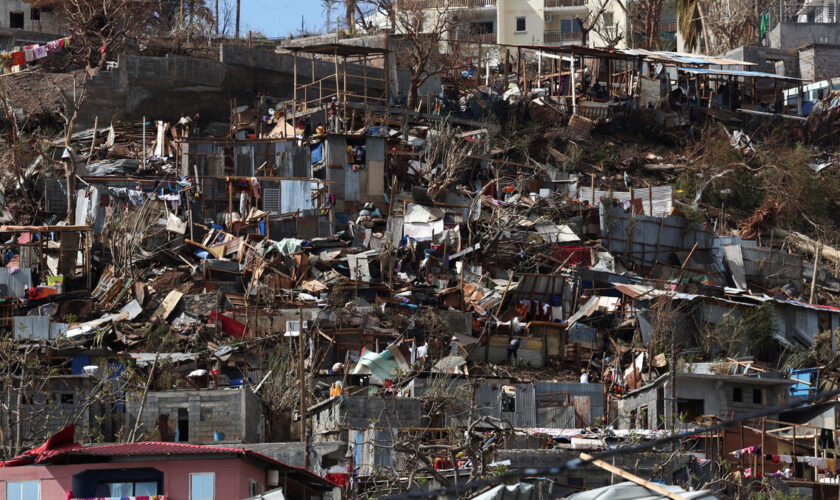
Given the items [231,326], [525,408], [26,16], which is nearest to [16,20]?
[26,16]

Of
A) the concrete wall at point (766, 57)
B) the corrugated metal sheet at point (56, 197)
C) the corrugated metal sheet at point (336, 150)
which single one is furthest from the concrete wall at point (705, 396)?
the concrete wall at point (766, 57)

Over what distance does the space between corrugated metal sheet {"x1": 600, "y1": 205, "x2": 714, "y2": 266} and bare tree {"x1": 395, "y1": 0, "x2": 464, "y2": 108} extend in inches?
327

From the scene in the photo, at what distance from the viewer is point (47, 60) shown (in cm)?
4288

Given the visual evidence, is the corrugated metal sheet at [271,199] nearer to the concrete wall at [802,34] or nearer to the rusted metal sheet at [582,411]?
the rusted metal sheet at [582,411]

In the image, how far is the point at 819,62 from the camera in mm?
49312

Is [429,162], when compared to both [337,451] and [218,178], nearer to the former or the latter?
[218,178]

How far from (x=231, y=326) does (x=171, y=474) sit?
40.5 ft

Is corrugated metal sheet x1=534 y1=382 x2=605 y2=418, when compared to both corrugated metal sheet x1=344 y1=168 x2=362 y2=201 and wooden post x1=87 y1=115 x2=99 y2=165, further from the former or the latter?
wooden post x1=87 y1=115 x2=99 y2=165

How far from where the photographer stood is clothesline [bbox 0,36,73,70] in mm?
42625

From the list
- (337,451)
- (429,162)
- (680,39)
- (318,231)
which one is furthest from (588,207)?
Result: (680,39)

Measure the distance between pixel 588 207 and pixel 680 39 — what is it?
20.4 m

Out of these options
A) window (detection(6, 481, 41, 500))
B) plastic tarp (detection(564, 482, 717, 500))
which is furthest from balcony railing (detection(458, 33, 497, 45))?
plastic tarp (detection(564, 482, 717, 500))

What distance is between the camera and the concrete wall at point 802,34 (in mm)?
51750

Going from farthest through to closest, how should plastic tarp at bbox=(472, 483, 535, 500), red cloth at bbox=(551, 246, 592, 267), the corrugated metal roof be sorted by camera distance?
the corrugated metal roof
red cloth at bbox=(551, 246, 592, 267)
plastic tarp at bbox=(472, 483, 535, 500)
